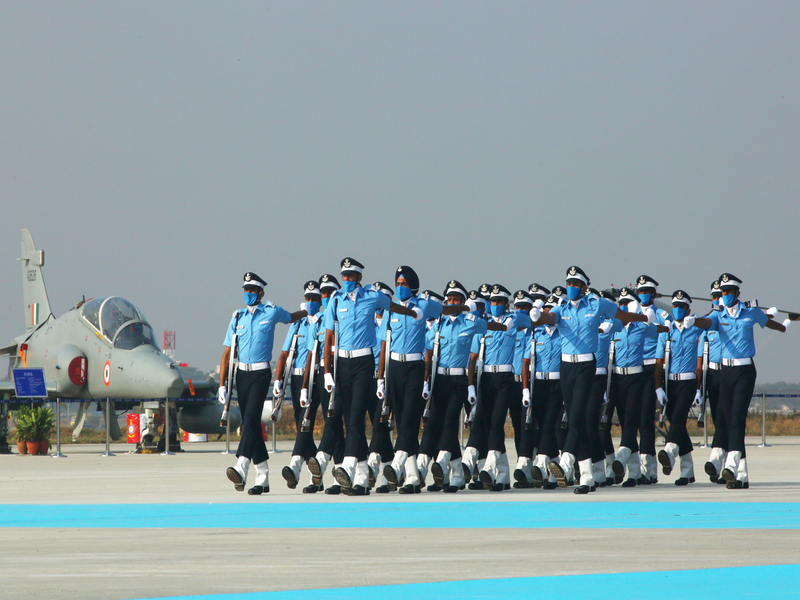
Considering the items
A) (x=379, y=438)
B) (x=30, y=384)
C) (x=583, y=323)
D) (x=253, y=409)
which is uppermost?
(x=583, y=323)

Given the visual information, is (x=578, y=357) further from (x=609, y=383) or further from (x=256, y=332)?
(x=256, y=332)

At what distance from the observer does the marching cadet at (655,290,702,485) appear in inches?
530

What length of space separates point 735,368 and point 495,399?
8.11ft

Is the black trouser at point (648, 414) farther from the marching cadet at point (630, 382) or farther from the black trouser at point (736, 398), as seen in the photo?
the black trouser at point (736, 398)

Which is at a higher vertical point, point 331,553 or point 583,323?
point 583,323

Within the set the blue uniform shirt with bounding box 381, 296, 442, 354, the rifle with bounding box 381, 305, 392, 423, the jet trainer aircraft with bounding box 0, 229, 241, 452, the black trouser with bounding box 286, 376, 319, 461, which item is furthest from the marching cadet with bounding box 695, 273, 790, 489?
the jet trainer aircraft with bounding box 0, 229, 241, 452

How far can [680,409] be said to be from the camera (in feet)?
44.2

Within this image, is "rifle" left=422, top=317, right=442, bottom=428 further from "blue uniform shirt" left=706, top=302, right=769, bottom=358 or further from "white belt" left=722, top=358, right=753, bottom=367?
"white belt" left=722, top=358, right=753, bottom=367

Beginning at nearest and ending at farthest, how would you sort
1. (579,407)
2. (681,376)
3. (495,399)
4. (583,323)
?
(579,407) → (583,323) → (495,399) → (681,376)

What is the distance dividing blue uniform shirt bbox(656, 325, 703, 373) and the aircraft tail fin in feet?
68.3

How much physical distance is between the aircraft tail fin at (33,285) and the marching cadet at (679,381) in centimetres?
2080

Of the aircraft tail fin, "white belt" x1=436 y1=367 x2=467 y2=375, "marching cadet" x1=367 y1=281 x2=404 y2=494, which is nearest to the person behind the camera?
"marching cadet" x1=367 y1=281 x2=404 y2=494

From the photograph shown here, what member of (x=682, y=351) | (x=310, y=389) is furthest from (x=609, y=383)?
(x=310, y=389)

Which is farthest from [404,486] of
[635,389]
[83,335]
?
[83,335]
